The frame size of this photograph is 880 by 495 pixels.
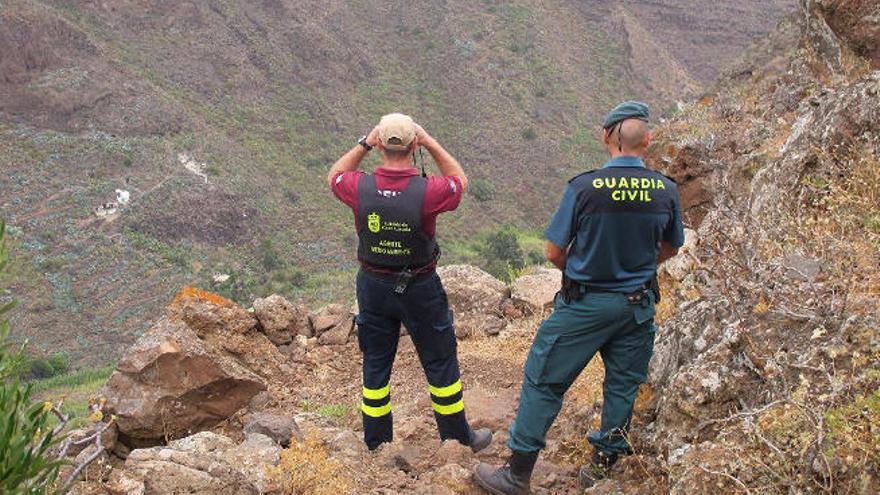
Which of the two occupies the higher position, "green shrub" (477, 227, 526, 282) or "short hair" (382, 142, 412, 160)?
"short hair" (382, 142, 412, 160)

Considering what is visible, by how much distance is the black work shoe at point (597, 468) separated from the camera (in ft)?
10.7

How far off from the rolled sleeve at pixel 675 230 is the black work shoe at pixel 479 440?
166 cm

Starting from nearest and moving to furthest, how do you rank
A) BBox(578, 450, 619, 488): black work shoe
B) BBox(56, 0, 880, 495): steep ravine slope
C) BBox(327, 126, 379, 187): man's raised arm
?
BBox(56, 0, 880, 495): steep ravine slope, BBox(578, 450, 619, 488): black work shoe, BBox(327, 126, 379, 187): man's raised arm

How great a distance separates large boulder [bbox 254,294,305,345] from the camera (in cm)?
620

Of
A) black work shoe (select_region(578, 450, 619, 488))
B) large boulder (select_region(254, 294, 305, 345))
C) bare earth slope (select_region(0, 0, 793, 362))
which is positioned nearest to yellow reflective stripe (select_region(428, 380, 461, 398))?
black work shoe (select_region(578, 450, 619, 488))

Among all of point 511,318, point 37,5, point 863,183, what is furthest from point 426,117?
point 863,183

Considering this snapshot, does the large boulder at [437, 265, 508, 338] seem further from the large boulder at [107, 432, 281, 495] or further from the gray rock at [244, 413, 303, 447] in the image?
the large boulder at [107, 432, 281, 495]

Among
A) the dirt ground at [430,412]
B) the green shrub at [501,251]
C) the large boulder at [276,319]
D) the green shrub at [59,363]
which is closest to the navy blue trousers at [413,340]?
the dirt ground at [430,412]

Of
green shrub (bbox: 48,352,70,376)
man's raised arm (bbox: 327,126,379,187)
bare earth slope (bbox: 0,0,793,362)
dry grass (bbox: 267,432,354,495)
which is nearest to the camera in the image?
dry grass (bbox: 267,432,354,495)

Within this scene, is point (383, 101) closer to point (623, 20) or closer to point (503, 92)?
point (503, 92)

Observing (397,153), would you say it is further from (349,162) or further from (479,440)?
(479,440)

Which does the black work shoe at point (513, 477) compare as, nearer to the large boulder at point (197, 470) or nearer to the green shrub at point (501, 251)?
the large boulder at point (197, 470)

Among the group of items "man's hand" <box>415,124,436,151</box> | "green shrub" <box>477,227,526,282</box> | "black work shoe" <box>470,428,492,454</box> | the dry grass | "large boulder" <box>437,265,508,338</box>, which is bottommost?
"green shrub" <box>477,227,526,282</box>

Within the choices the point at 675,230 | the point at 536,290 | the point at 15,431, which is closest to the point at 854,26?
the point at 536,290
